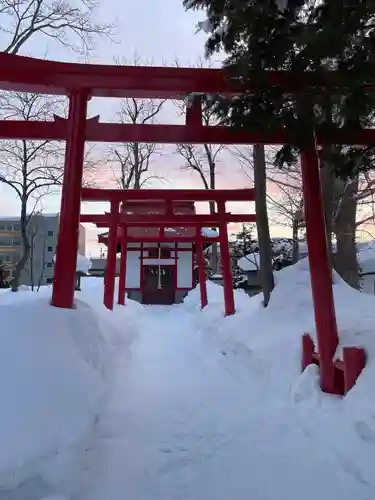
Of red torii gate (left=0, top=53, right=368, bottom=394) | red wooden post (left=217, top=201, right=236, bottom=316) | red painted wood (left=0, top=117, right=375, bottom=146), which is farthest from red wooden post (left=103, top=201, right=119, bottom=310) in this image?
red torii gate (left=0, top=53, right=368, bottom=394)

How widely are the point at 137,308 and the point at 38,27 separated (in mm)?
10639

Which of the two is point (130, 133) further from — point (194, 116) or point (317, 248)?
point (317, 248)

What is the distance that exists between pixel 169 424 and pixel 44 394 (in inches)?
65.2

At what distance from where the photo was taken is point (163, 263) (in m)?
25.1

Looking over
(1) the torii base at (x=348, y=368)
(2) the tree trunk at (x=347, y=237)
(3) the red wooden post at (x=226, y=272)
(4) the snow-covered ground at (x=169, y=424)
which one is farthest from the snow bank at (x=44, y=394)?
(3) the red wooden post at (x=226, y=272)

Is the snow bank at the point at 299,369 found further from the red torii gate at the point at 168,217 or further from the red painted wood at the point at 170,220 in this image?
the red painted wood at the point at 170,220

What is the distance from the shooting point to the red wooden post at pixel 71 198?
566cm

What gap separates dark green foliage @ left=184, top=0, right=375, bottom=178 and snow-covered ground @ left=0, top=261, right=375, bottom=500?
2.35m

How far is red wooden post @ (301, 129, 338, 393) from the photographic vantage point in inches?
218

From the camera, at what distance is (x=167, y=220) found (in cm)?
1348

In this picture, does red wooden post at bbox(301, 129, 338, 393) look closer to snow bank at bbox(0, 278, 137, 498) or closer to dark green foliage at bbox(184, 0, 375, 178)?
dark green foliage at bbox(184, 0, 375, 178)

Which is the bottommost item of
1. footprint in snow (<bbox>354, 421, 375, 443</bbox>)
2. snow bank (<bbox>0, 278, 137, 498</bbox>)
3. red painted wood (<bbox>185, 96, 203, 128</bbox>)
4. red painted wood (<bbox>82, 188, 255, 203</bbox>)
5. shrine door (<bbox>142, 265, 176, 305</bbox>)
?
footprint in snow (<bbox>354, 421, 375, 443</bbox>)

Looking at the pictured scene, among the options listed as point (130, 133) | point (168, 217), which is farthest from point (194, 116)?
point (168, 217)

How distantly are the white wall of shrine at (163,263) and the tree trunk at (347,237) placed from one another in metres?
14.3
